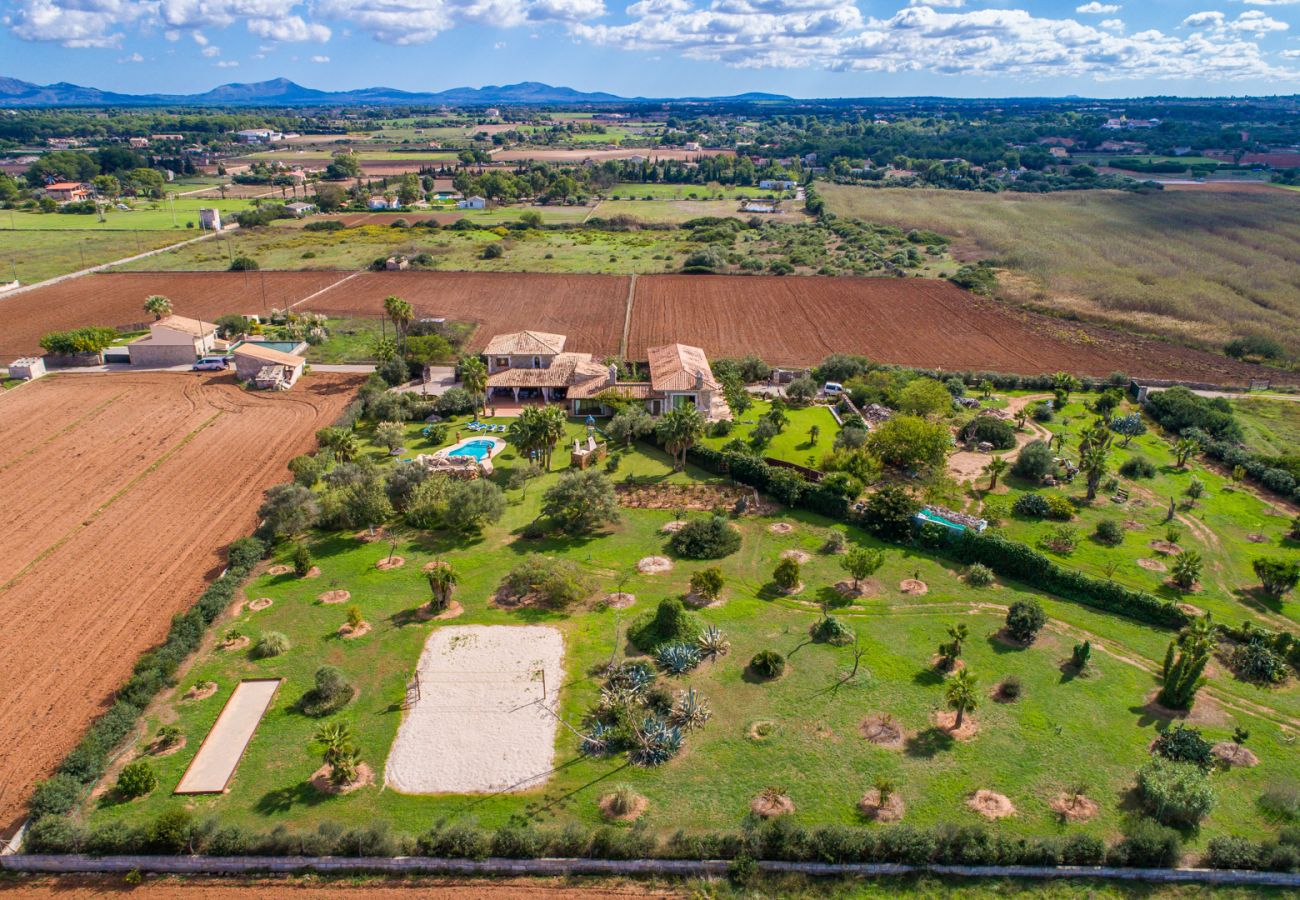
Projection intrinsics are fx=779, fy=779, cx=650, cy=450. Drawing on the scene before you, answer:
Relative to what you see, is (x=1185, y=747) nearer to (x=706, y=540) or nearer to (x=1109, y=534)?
(x=1109, y=534)

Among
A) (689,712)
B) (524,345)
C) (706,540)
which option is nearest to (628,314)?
(524,345)

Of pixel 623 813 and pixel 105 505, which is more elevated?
pixel 105 505

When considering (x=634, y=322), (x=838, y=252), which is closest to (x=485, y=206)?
(x=838, y=252)

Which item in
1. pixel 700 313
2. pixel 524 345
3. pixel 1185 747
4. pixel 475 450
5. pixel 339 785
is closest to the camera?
pixel 339 785

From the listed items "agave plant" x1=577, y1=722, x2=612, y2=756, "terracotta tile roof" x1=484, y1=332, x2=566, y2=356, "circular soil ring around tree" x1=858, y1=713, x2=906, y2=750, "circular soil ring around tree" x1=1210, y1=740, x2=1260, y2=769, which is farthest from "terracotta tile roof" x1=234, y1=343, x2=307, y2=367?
"circular soil ring around tree" x1=1210, y1=740, x2=1260, y2=769

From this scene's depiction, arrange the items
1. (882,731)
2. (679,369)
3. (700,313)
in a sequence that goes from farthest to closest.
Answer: (700,313) → (679,369) → (882,731)

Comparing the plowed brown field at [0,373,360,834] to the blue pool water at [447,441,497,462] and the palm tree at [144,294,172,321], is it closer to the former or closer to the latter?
the blue pool water at [447,441,497,462]

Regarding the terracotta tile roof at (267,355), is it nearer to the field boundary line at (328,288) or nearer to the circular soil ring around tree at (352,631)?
the field boundary line at (328,288)
